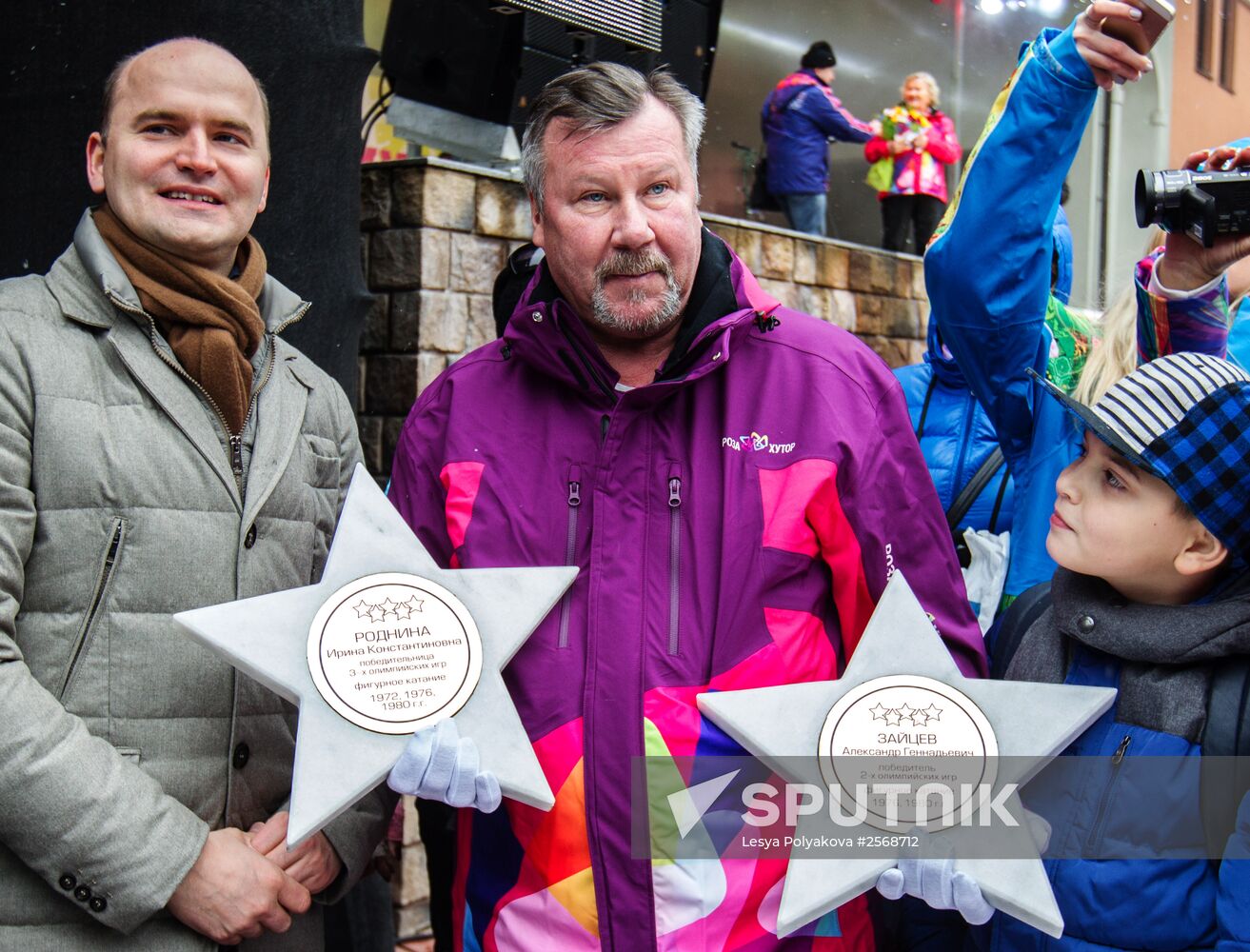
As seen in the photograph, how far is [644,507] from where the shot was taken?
1841 millimetres

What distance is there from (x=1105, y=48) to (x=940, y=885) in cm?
121

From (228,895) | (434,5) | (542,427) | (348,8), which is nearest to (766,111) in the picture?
(434,5)

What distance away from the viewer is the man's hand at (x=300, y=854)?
1.84 metres

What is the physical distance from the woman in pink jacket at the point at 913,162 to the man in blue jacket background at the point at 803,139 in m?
0.35

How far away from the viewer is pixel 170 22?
275 cm

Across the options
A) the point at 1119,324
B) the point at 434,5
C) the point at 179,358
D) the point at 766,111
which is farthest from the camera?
the point at 766,111

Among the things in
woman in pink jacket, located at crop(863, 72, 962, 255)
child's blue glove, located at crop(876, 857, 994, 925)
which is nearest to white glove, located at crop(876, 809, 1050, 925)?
child's blue glove, located at crop(876, 857, 994, 925)

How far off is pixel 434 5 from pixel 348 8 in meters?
1.61

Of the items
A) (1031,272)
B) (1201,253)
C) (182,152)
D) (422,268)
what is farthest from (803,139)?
Answer: (182,152)

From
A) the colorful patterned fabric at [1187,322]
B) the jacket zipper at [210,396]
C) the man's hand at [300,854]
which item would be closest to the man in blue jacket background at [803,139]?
the colorful patterned fabric at [1187,322]

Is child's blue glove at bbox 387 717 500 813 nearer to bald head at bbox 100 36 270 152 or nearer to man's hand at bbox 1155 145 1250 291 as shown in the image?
bald head at bbox 100 36 270 152

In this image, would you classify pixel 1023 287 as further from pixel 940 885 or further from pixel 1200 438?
pixel 940 885

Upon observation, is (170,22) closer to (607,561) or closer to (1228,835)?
(607,561)

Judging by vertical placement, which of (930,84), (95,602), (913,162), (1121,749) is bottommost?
(1121,749)
